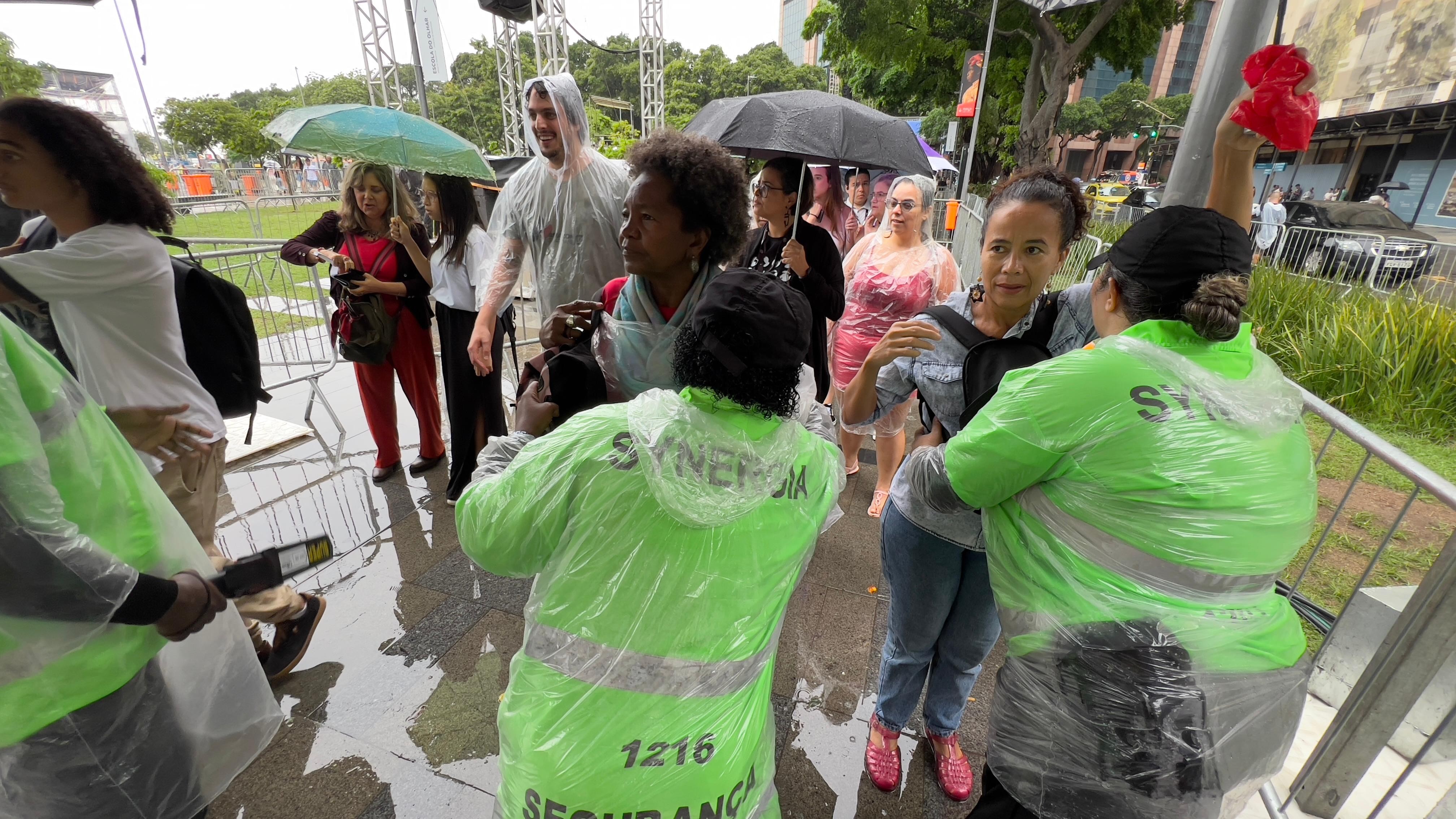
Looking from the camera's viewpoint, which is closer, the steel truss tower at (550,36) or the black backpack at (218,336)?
the black backpack at (218,336)

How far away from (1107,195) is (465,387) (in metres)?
35.1

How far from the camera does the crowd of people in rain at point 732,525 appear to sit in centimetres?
106

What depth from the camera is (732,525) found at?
1072 millimetres

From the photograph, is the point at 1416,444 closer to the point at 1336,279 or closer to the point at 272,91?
the point at 1336,279

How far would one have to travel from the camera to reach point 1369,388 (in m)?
4.79

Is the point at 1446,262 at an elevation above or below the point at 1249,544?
below

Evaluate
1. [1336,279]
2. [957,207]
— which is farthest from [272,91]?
[1336,279]

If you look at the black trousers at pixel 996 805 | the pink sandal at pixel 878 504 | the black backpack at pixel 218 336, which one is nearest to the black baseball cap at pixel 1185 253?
the black trousers at pixel 996 805

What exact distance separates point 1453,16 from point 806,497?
1.80m

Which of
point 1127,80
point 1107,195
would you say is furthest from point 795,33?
point 1107,195

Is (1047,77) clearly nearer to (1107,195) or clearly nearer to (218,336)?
(218,336)

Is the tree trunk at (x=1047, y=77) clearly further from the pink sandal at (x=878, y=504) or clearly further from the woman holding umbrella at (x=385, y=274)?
the woman holding umbrella at (x=385, y=274)

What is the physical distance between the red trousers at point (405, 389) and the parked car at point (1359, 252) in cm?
1005

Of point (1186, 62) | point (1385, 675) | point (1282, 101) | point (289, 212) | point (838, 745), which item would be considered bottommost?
point (289, 212)
